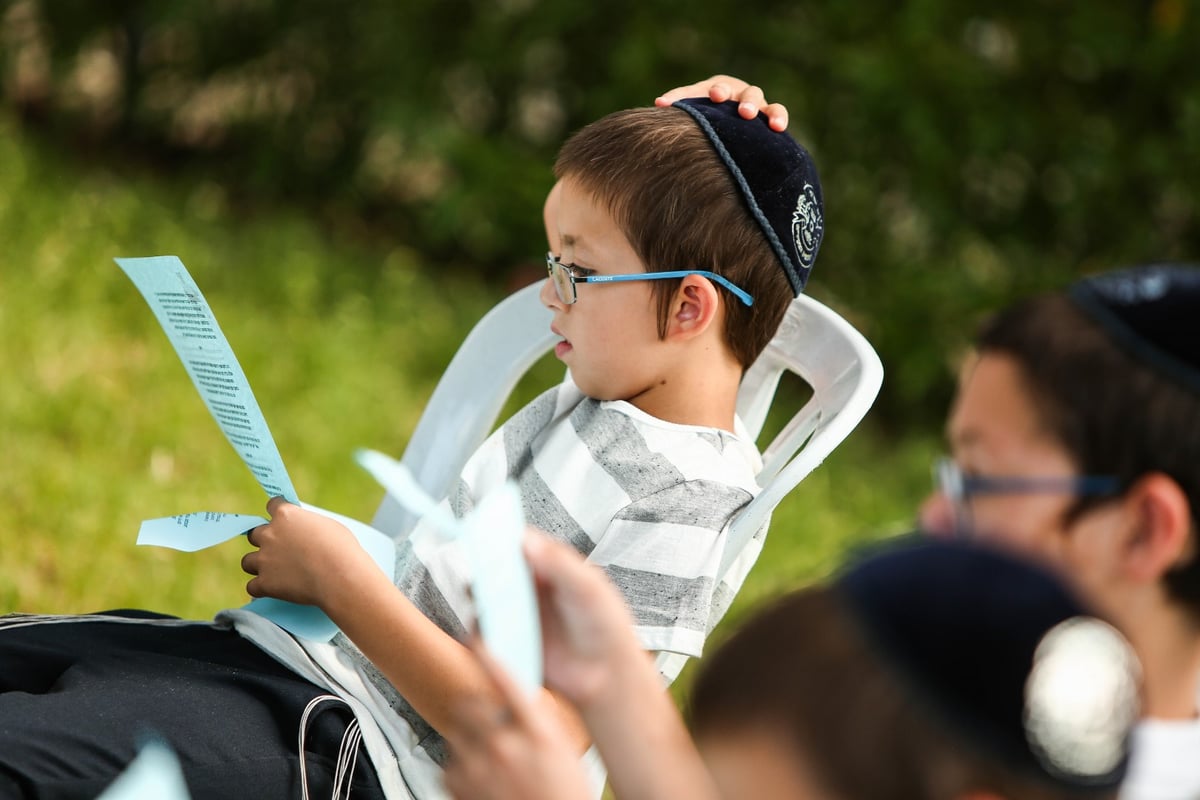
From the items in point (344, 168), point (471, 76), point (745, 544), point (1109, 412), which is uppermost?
point (1109, 412)

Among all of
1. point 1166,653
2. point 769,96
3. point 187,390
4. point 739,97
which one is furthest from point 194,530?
point 769,96

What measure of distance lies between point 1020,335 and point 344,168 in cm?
526

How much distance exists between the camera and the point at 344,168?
6.29 metres

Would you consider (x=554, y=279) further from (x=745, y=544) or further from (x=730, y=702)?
(x=730, y=702)

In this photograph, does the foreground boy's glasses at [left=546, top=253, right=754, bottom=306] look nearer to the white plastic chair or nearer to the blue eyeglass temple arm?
the blue eyeglass temple arm

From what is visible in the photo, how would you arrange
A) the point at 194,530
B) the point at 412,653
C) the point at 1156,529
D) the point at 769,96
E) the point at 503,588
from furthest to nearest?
1. the point at 769,96
2. the point at 194,530
3. the point at 412,653
4. the point at 1156,529
5. the point at 503,588

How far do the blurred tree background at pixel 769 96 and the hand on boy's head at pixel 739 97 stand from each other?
310 cm

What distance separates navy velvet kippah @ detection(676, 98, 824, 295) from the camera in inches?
75.4

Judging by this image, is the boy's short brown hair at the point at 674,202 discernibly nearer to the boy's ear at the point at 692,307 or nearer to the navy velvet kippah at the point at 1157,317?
the boy's ear at the point at 692,307

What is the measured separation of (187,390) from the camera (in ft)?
13.2

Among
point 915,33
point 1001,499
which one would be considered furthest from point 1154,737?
point 915,33

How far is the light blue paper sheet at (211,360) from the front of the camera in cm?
162

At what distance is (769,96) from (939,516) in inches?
161

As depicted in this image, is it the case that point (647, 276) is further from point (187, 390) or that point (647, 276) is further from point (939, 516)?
point (187, 390)
